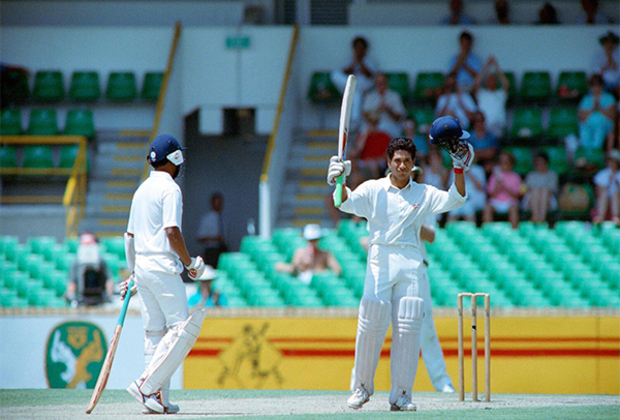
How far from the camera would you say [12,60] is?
48.6 feet

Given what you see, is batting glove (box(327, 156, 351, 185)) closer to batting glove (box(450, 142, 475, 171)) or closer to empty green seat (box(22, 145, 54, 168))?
batting glove (box(450, 142, 475, 171))

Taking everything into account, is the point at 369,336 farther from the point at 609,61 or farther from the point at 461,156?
the point at 609,61

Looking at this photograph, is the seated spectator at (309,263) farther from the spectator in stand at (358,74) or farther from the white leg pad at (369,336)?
the white leg pad at (369,336)

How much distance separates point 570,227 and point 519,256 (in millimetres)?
780

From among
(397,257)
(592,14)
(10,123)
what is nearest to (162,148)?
(397,257)

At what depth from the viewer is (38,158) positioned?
1376 centimetres

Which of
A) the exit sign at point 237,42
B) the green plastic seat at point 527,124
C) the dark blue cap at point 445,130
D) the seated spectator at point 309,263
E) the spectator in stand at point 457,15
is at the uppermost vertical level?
the spectator in stand at point 457,15

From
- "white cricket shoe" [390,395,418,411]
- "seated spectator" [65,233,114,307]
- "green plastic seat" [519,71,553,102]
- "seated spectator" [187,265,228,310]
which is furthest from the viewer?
"green plastic seat" [519,71,553,102]

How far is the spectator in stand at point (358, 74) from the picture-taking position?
13242 millimetres

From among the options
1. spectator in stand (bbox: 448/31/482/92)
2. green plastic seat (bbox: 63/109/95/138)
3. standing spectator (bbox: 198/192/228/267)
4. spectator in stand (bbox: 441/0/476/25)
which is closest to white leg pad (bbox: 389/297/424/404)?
standing spectator (bbox: 198/192/228/267)

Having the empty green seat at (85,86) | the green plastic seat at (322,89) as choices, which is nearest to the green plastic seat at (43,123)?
the empty green seat at (85,86)

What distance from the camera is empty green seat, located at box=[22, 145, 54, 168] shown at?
45.0 ft

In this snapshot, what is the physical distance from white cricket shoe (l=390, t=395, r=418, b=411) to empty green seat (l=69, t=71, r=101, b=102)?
31.7 feet

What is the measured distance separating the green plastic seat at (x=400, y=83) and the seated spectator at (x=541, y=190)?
236 centimetres
